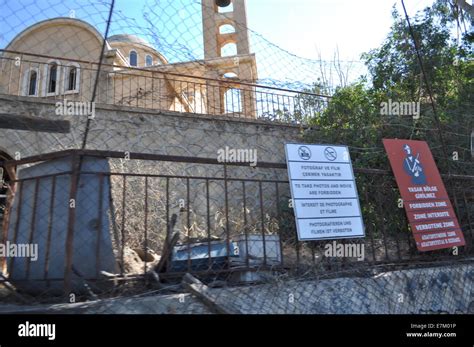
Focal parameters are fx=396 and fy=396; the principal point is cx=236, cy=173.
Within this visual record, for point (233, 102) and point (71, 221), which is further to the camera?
point (233, 102)

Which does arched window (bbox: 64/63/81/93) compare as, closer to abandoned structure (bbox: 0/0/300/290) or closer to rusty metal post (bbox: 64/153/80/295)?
abandoned structure (bbox: 0/0/300/290)

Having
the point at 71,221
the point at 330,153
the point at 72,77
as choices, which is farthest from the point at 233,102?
the point at 71,221

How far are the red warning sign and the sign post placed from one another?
26.8 inches

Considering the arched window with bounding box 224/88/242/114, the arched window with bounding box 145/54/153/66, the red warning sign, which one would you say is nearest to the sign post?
the red warning sign

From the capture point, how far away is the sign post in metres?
3.48

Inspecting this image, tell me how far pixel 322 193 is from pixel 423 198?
1288 mm

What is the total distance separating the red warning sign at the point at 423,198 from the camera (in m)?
4.02

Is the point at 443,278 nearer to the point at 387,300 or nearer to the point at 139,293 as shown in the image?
the point at 387,300

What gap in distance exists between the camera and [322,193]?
3.64 m

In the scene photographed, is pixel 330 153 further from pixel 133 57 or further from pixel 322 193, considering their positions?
pixel 133 57

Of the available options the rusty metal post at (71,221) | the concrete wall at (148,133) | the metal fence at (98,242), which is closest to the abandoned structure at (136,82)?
the concrete wall at (148,133)

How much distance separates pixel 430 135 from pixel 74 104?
19.4 ft

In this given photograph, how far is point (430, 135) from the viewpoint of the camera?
680 centimetres
